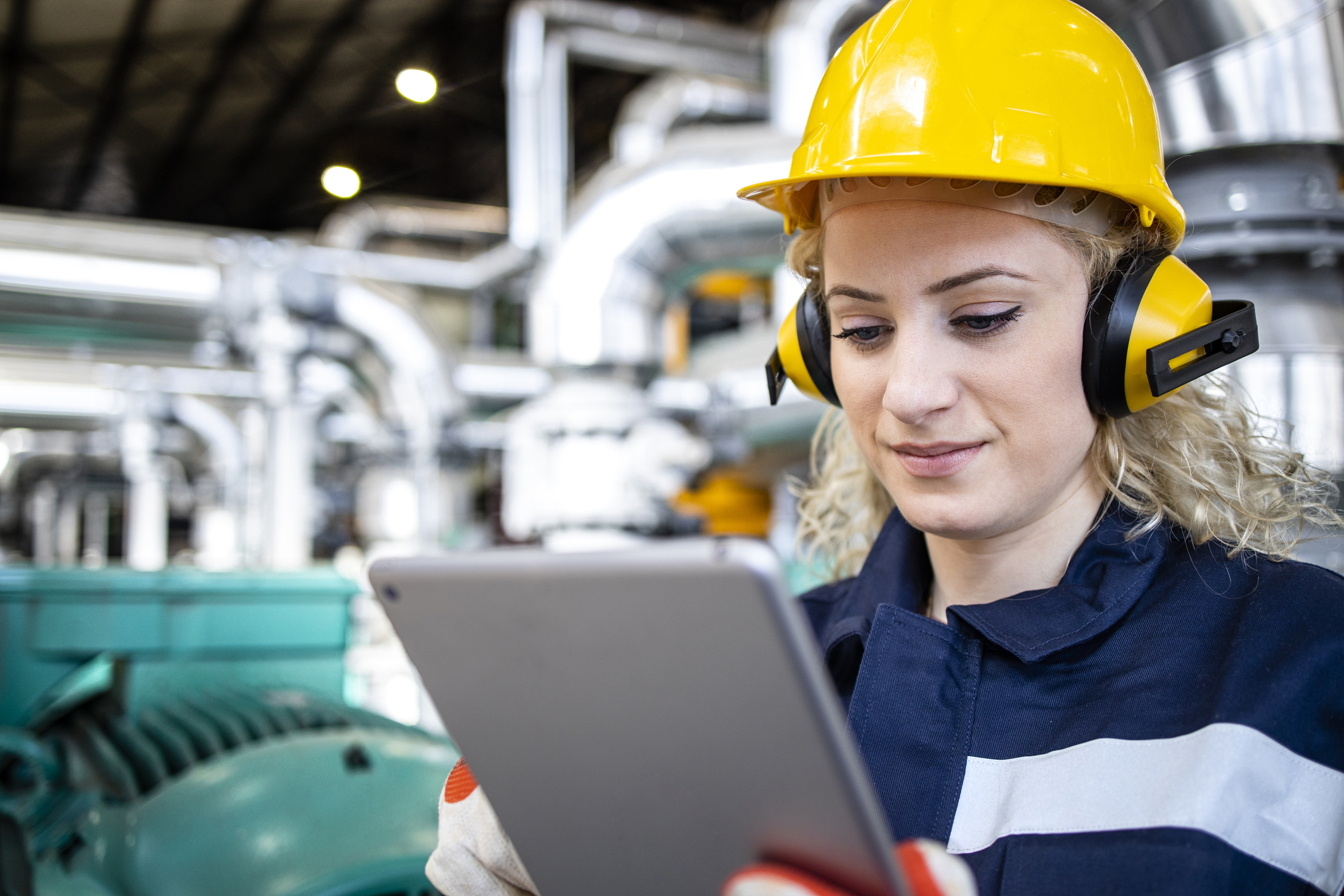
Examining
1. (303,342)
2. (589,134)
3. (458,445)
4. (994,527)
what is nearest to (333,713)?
(994,527)

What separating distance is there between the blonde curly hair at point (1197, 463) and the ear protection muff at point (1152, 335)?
0.03 m

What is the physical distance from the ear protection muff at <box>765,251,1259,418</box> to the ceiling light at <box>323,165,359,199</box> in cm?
259

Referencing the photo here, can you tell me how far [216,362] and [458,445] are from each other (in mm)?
3241

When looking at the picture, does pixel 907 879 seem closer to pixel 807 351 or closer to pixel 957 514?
pixel 957 514

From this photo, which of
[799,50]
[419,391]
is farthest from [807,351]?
[419,391]

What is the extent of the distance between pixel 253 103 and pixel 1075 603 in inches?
322

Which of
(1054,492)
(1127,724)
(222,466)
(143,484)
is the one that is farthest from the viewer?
(222,466)

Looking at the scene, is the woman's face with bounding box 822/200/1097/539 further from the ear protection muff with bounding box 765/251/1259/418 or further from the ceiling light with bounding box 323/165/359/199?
the ceiling light with bounding box 323/165/359/199

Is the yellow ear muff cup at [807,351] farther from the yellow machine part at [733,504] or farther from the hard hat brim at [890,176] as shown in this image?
the yellow machine part at [733,504]

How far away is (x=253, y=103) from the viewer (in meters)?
7.58

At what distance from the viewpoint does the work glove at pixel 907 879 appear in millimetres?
439

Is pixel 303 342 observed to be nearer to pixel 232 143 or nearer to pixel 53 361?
pixel 53 361

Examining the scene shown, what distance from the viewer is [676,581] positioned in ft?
1.35

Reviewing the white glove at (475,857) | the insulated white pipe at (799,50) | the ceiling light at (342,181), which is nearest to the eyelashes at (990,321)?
the white glove at (475,857)
